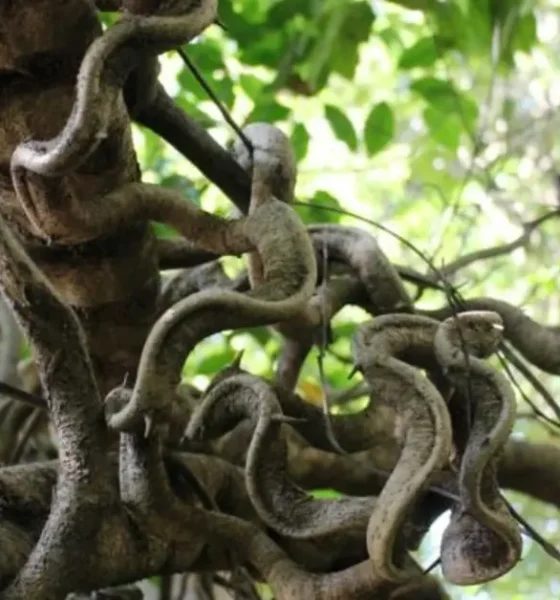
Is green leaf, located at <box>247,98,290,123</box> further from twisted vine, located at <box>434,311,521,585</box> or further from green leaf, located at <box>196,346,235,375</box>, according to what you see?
twisted vine, located at <box>434,311,521,585</box>

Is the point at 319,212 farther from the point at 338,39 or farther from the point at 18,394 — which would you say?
the point at 18,394

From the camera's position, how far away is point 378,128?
2.54 feet

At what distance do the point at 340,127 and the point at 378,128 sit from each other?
3 centimetres

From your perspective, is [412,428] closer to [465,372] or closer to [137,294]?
[465,372]

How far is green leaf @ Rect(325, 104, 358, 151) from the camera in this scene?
0.78m

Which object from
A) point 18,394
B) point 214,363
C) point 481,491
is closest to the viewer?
point 481,491

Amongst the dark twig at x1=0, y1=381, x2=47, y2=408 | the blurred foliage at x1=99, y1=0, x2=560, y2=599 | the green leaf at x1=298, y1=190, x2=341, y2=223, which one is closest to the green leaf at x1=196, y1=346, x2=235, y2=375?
the blurred foliage at x1=99, y1=0, x2=560, y2=599

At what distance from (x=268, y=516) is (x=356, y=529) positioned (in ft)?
0.12

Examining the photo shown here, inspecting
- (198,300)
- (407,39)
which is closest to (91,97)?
(198,300)

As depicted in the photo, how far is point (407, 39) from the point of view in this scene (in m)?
1.24

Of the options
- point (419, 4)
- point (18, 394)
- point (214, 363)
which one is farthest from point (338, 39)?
point (18, 394)

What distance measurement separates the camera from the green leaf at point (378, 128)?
77 cm

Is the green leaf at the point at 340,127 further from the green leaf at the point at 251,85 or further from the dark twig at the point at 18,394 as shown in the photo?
the dark twig at the point at 18,394

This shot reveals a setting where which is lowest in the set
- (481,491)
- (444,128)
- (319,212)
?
(481,491)
